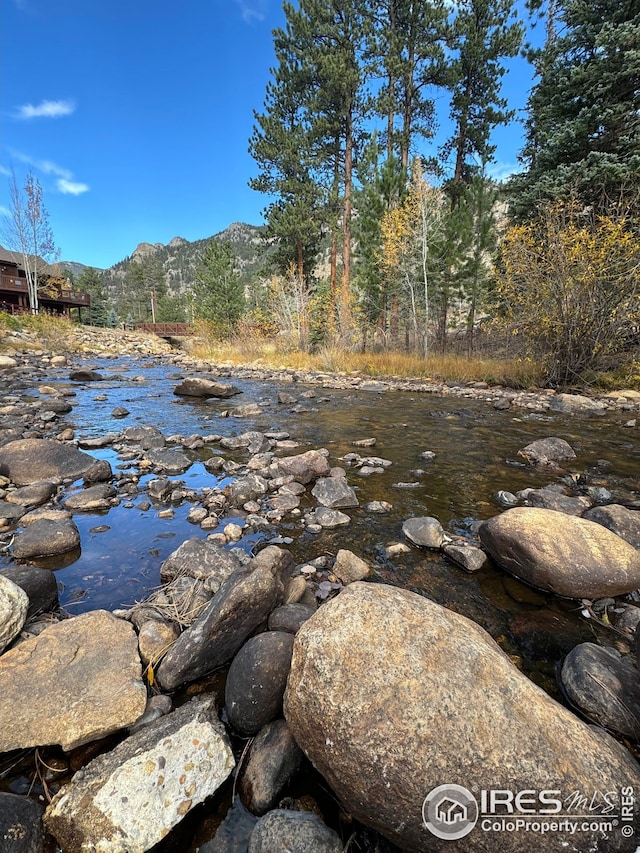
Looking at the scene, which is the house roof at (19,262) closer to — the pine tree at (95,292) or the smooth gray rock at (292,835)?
the pine tree at (95,292)

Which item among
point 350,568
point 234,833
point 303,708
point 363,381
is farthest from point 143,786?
point 363,381

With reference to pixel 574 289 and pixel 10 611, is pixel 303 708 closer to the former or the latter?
pixel 10 611

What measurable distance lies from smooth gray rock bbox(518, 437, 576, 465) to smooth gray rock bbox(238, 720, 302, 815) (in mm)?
5505

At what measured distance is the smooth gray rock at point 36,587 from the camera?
252 centimetres

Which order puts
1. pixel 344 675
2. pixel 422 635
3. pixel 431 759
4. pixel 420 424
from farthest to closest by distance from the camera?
pixel 420 424
pixel 422 635
pixel 344 675
pixel 431 759

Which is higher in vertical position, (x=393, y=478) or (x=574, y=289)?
(x=574, y=289)

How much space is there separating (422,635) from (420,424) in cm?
710

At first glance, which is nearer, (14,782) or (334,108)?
(14,782)

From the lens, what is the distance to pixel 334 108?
2067cm

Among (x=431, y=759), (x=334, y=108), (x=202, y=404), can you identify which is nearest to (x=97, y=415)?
(x=202, y=404)

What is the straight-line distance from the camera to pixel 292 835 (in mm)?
→ 1386

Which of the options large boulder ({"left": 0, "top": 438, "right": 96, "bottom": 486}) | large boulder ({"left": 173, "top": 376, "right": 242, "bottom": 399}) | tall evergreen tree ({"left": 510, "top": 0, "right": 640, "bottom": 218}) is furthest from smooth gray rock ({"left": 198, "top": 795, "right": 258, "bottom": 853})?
tall evergreen tree ({"left": 510, "top": 0, "right": 640, "bottom": 218})

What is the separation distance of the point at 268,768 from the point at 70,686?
3.47 ft

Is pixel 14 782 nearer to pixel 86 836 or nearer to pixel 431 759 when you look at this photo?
pixel 86 836
